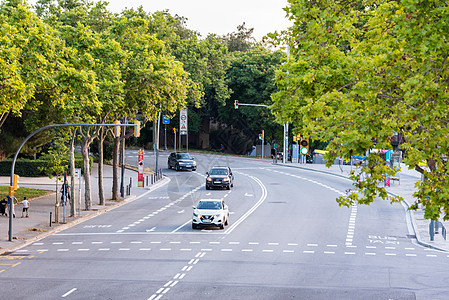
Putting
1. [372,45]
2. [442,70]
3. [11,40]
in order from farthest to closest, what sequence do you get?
1. [11,40]
2. [372,45]
3. [442,70]

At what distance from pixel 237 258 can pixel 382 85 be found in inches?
465

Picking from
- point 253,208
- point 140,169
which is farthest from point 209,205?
point 140,169

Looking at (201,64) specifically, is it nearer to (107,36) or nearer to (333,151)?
(107,36)

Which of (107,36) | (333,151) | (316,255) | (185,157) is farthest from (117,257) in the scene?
(185,157)

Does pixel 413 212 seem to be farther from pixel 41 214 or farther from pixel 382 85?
pixel 382 85

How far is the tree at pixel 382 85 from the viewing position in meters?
15.4

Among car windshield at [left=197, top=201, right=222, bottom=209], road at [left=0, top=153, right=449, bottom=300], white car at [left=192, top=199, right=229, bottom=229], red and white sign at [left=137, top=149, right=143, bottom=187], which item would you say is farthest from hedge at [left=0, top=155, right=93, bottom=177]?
white car at [left=192, top=199, right=229, bottom=229]

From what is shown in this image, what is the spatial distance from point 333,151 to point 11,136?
112 feet

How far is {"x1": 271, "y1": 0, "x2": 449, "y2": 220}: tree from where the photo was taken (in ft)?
50.5

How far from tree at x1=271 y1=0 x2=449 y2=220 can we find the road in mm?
5537

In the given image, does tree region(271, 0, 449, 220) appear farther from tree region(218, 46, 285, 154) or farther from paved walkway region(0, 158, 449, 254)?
tree region(218, 46, 285, 154)

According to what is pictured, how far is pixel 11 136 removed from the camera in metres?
46.2

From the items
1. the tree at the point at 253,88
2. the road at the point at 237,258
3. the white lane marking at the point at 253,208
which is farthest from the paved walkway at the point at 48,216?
the tree at the point at 253,88

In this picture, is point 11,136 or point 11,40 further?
point 11,136
